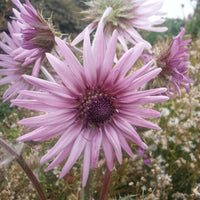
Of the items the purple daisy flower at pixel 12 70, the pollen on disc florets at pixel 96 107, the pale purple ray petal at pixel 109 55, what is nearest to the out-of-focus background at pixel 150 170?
the purple daisy flower at pixel 12 70

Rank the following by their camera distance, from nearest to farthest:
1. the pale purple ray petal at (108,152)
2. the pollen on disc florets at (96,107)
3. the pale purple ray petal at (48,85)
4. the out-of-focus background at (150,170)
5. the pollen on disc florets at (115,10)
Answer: the pale purple ray petal at (48,85) → the pale purple ray petal at (108,152) → the pollen on disc florets at (96,107) → the pollen on disc florets at (115,10) → the out-of-focus background at (150,170)

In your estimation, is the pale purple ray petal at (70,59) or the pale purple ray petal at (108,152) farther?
the pale purple ray petal at (108,152)

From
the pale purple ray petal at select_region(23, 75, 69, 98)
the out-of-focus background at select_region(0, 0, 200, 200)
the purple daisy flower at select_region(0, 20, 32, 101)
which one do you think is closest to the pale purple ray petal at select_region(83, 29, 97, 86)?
the pale purple ray petal at select_region(23, 75, 69, 98)

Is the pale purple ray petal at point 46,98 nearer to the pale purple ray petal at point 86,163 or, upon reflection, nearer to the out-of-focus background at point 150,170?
the pale purple ray petal at point 86,163

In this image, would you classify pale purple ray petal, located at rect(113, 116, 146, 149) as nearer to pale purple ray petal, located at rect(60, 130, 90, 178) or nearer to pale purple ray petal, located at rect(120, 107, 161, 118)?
pale purple ray petal, located at rect(120, 107, 161, 118)

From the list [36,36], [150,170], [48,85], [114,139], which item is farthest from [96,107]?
[150,170]

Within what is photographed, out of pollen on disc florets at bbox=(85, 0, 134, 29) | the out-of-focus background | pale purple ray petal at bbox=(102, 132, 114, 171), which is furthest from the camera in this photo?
the out-of-focus background

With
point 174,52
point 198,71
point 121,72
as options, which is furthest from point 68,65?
point 198,71

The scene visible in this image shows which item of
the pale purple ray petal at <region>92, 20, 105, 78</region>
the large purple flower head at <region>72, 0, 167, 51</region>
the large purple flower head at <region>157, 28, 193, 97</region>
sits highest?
the large purple flower head at <region>72, 0, 167, 51</region>
